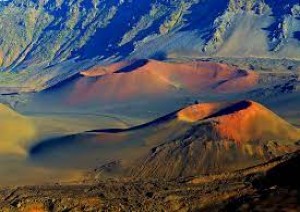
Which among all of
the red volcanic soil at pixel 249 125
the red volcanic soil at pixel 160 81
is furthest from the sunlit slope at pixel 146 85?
Answer: the red volcanic soil at pixel 249 125

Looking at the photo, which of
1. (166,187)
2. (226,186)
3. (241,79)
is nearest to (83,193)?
(166,187)

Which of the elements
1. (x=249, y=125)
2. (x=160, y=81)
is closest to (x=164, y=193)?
(x=249, y=125)

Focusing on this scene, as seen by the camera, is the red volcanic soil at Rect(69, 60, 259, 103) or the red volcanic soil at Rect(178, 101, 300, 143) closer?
the red volcanic soil at Rect(178, 101, 300, 143)

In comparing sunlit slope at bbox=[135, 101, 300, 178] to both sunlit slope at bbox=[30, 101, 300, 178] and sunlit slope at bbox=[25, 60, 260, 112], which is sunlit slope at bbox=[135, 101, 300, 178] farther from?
sunlit slope at bbox=[25, 60, 260, 112]

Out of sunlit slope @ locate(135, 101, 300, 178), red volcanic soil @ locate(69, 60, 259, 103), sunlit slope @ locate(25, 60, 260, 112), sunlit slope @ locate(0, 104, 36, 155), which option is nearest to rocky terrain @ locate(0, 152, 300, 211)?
sunlit slope @ locate(135, 101, 300, 178)

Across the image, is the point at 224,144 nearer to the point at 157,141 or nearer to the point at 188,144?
the point at 188,144

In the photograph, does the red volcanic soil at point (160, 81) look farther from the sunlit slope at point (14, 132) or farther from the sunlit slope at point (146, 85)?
the sunlit slope at point (14, 132)
